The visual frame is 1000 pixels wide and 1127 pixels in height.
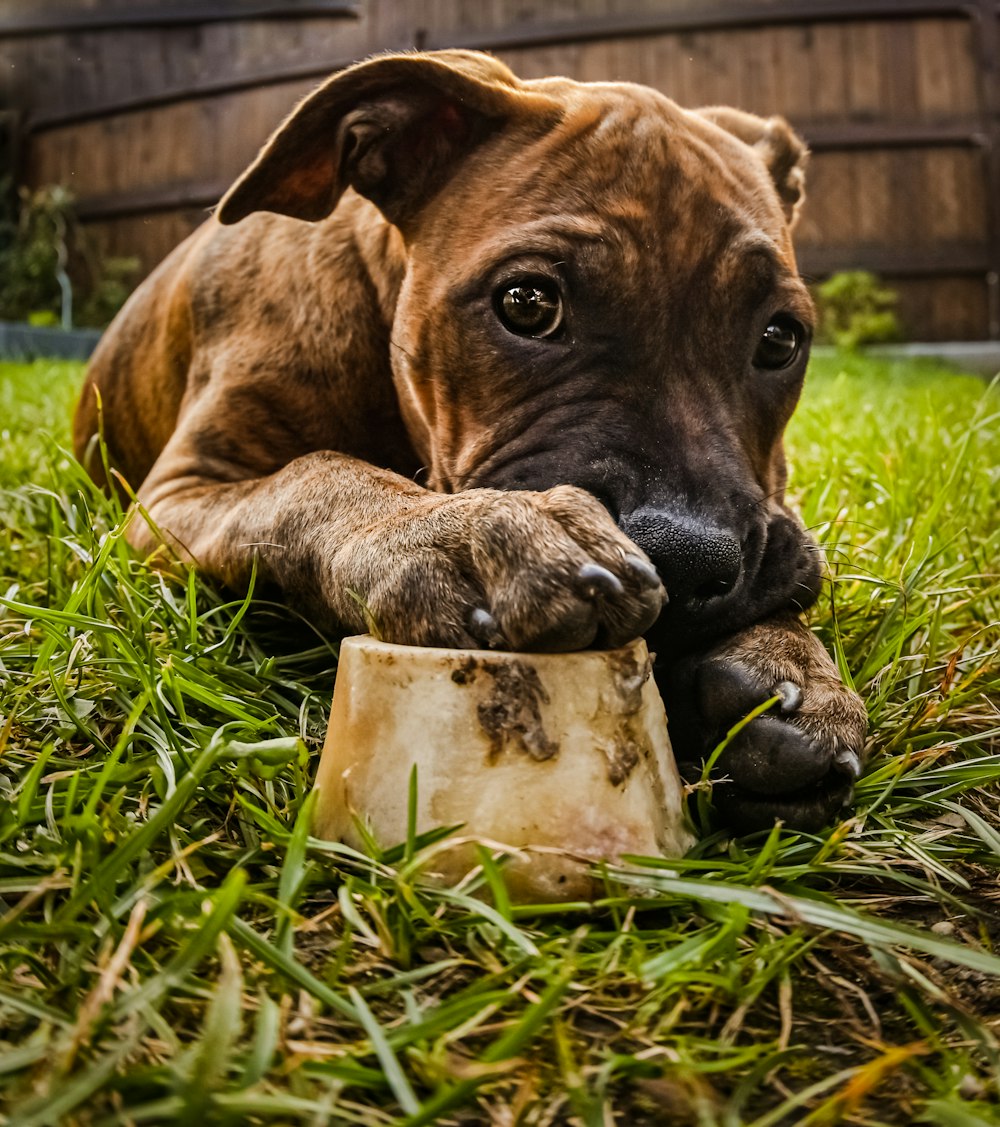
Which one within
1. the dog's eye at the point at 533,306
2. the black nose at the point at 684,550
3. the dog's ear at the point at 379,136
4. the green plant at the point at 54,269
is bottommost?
the black nose at the point at 684,550

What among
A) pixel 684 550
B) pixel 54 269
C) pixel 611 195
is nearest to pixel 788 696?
pixel 684 550

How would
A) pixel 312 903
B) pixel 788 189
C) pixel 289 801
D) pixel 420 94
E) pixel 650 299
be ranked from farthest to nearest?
pixel 788 189 → pixel 420 94 → pixel 650 299 → pixel 289 801 → pixel 312 903

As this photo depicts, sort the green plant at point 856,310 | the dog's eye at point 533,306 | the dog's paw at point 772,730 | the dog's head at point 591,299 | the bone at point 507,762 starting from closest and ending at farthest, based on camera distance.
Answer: the bone at point 507,762 → the dog's paw at point 772,730 → the dog's head at point 591,299 → the dog's eye at point 533,306 → the green plant at point 856,310

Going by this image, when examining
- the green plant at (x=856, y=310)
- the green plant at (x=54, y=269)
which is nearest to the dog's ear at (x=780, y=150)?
the green plant at (x=856, y=310)

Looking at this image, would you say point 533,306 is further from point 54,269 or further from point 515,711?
point 54,269

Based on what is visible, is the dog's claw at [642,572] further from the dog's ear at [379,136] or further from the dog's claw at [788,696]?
the dog's ear at [379,136]

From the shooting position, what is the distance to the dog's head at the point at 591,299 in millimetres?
2039

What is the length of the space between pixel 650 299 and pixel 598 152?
0.42 m

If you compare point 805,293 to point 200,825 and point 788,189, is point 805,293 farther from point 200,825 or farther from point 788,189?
point 200,825

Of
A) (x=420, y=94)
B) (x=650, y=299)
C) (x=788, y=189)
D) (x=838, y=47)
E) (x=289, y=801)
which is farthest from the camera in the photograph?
(x=838, y=47)

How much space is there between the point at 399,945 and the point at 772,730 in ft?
2.41

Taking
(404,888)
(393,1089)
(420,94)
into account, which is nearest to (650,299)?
(420,94)

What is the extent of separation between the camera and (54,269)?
14055 millimetres

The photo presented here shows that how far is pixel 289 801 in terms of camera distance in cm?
173
